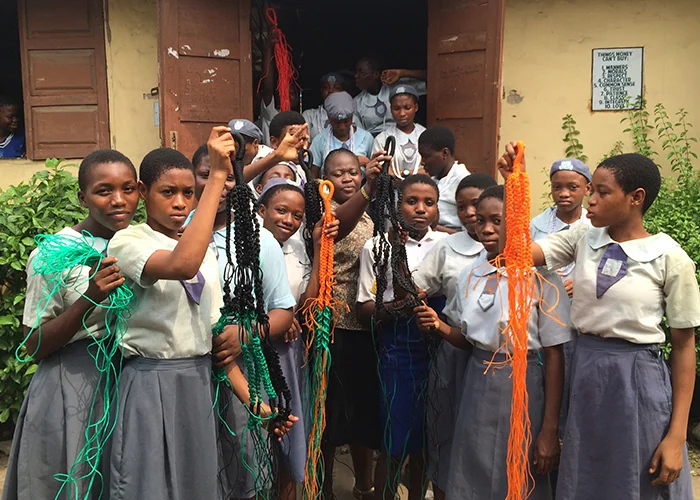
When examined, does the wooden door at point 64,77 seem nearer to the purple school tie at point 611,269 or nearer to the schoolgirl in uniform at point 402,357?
the schoolgirl in uniform at point 402,357

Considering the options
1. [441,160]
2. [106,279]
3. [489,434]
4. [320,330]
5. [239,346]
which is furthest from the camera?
[441,160]

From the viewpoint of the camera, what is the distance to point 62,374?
7.30 feet

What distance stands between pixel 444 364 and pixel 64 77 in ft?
16.4

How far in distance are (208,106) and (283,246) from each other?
9.98 feet

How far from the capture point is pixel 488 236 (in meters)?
2.73

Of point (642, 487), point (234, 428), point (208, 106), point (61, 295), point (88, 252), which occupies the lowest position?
point (642, 487)

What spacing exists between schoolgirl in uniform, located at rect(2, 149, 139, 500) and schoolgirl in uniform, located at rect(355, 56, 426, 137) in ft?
12.8

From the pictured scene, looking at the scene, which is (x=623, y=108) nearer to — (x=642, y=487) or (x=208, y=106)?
(x=208, y=106)

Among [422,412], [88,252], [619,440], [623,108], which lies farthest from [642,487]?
[623,108]

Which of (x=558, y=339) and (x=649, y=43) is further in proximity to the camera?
(x=649, y=43)

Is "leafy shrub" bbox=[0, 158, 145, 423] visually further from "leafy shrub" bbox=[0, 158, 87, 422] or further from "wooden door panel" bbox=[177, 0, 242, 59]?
"wooden door panel" bbox=[177, 0, 242, 59]

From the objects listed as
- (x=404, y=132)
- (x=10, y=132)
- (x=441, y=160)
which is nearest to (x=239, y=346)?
(x=441, y=160)

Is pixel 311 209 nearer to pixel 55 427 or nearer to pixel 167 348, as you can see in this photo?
pixel 167 348

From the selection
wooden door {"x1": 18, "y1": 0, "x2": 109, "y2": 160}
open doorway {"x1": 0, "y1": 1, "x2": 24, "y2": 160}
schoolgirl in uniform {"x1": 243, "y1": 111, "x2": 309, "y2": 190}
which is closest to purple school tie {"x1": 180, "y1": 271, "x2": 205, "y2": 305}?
schoolgirl in uniform {"x1": 243, "y1": 111, "x2": 309, "y2": 190}
